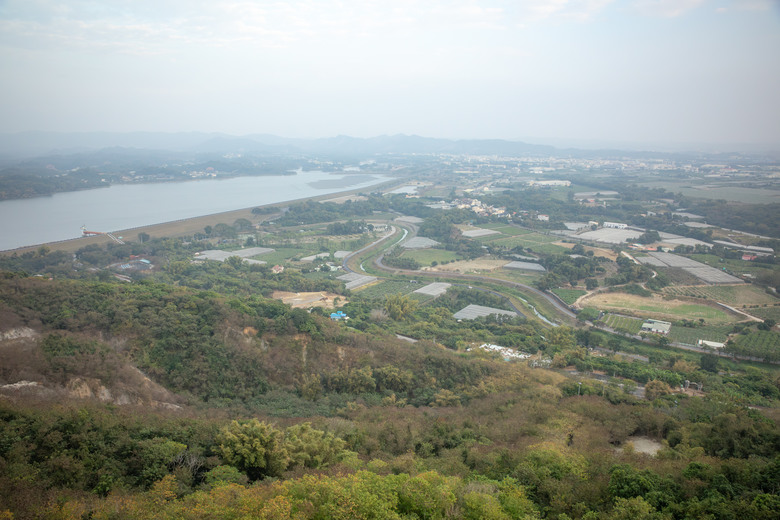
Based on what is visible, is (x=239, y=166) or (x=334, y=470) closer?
(x=334, y=470)

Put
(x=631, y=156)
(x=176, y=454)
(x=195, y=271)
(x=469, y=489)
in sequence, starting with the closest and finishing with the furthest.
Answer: (x=469, y=489) < (x=176, y=454) < (x=195, y=271) < (x=631, y=156)

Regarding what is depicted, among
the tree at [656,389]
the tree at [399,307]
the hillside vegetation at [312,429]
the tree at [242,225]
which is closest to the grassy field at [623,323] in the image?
the hillside vegetation at [312,429]

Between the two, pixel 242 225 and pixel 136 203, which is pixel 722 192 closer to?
pixel 242 225

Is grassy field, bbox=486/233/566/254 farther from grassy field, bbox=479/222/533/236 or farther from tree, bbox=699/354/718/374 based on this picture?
tree, bbox=699/354/718/374

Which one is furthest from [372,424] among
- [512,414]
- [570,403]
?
[570,403]

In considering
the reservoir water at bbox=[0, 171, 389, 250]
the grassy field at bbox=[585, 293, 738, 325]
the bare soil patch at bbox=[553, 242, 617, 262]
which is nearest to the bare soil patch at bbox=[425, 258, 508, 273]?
the bare soil patch at bbox=[553, 242, 617, 262]

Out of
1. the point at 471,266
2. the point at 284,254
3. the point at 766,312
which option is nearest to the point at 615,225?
the point at 471,266

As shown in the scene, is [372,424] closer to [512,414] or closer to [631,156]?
[512,414]
